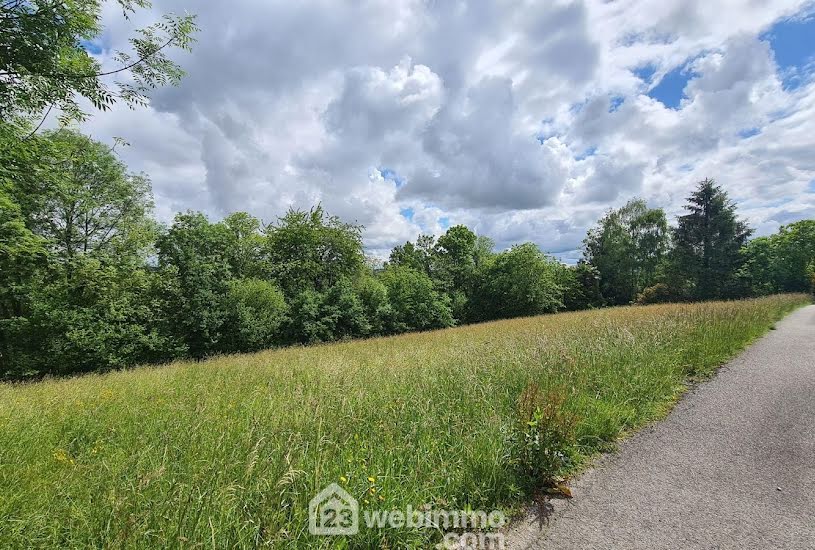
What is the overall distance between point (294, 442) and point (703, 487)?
3.77 meters

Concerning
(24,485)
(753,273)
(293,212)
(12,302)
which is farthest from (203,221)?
(753,273)

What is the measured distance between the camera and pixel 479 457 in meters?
3.29

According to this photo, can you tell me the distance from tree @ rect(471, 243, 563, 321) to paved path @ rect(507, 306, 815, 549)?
28.8m

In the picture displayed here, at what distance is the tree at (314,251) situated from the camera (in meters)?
28.0

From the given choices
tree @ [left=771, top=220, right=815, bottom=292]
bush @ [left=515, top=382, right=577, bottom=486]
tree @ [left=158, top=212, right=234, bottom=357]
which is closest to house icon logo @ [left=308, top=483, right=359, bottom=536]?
bush @ [left=515, top=382, right=577, bottom=486]

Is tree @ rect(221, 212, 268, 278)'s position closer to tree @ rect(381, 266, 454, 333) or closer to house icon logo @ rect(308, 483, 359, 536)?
tree @ rect(381, 266, 454, 333)

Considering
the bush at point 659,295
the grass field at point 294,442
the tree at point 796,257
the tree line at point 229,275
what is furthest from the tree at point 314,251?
the tree at point 796,257


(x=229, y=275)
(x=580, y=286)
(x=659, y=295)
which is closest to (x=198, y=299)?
(x=229, y=275)

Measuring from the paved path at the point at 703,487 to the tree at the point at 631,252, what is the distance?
43522 millimetres

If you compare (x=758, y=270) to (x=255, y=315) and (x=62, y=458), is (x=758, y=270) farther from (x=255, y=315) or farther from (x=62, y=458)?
(x=62, y=458)

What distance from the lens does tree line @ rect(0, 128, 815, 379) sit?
16266mm

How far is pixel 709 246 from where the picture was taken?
3738 centimetres

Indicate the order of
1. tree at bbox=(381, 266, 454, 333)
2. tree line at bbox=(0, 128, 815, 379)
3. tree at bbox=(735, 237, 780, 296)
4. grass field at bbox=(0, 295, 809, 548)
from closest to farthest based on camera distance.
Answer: grass field at bbox=(0, 295, 809, 548), tree line at bbox=(0, 128, 815, 379), tree at bbox=(381, 266, 454, 333), tree at bbox=(735, 237, 780, 296)

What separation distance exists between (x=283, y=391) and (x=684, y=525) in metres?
4.84
